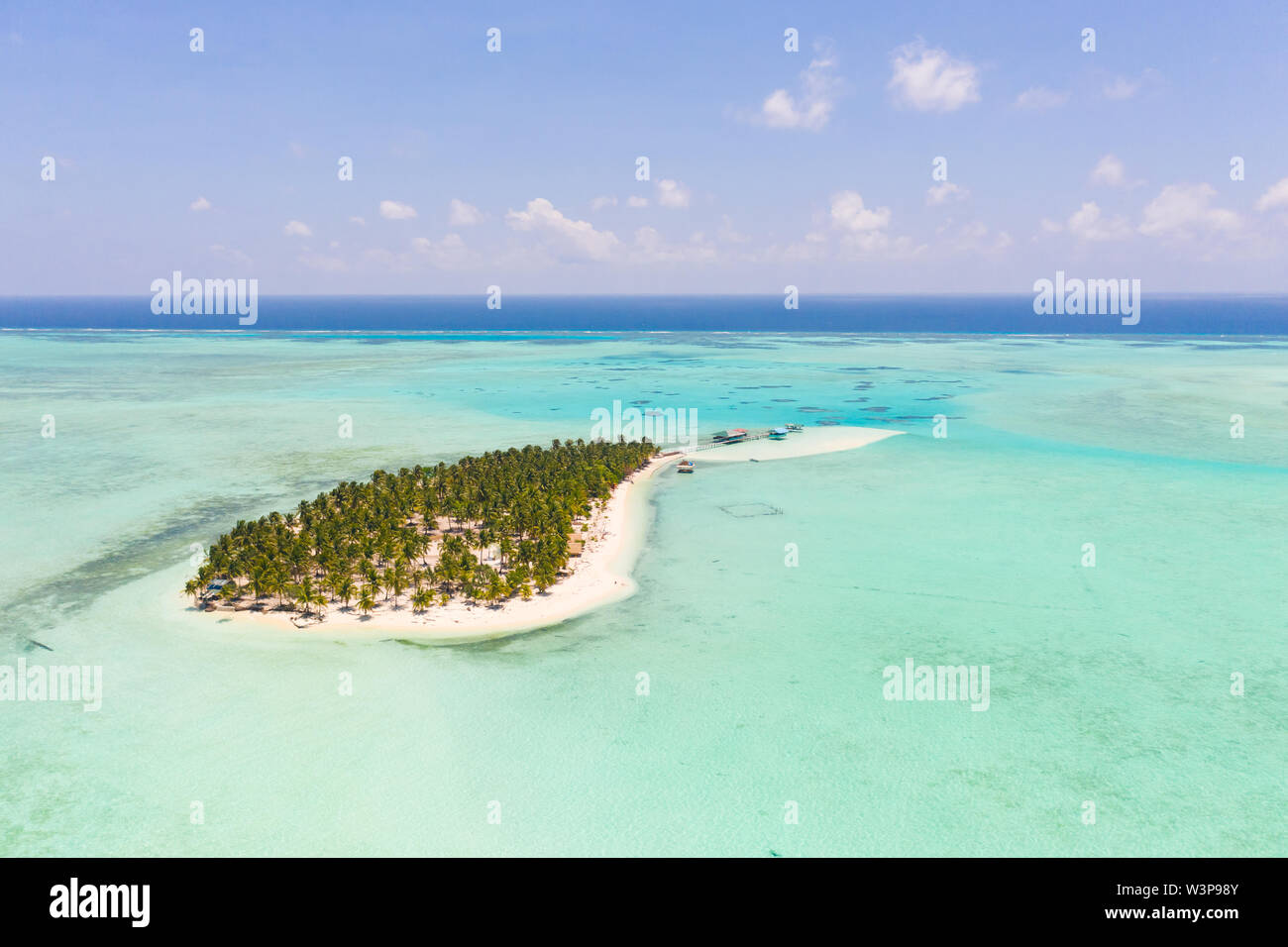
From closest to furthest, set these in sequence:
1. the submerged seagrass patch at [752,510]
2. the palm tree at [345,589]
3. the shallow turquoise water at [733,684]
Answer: the shallow turquoise water at [733,684]
the palm tree at [345,589]
the submerged seagrass patch at [752,510]

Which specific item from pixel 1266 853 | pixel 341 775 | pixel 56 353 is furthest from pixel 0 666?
pixel 56 353

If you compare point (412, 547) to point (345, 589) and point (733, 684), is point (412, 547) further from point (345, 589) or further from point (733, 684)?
point (733, 684)

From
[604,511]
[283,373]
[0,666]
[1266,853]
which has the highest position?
[283,373]

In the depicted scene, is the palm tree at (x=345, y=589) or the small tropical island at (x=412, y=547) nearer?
the palm tree at (x=345, y=589)

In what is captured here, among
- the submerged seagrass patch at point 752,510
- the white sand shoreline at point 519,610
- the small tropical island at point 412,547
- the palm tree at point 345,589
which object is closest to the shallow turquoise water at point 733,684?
the white sand shoreline at point 519,610

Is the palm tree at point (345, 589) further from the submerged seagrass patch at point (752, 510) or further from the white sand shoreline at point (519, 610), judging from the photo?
the submerged seagrass patch at point (752, 510)

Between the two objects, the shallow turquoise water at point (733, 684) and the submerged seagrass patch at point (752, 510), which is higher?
the submerged seagrass patch at point (752, 510)

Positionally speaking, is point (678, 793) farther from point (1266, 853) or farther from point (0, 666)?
point (0, 666)
